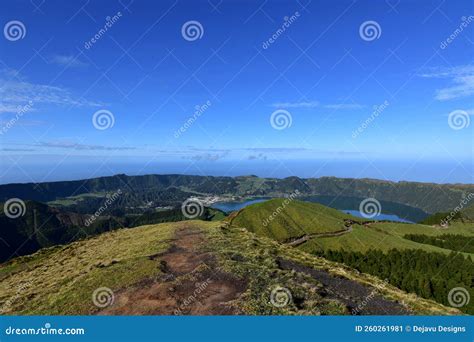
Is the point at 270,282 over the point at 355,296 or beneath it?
beneath

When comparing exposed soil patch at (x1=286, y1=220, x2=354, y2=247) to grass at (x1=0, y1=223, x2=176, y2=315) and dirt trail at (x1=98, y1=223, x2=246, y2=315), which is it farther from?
dirt trail at (x1=98, y1=223, x2=246, y2=315)

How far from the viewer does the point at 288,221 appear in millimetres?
173750

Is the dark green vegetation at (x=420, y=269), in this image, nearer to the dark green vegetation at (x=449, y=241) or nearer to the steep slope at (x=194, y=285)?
the dark green vegetation at (x=449, y=241)

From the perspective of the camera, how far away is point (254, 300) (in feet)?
80.7

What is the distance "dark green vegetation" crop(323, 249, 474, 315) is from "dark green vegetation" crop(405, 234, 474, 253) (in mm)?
29716

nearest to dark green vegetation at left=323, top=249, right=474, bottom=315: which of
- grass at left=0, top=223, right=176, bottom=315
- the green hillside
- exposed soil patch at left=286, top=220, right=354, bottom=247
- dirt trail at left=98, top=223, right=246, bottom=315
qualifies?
exposed soil patch at left=286, top=220, right=354, bottom=247

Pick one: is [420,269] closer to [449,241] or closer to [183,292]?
[449,241]

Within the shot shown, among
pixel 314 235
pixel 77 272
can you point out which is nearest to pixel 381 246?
pixel 314 235

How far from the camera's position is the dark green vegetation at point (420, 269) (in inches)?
3297

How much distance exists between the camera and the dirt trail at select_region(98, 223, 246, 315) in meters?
23.7

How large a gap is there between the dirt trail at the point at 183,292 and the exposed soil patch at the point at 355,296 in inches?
322

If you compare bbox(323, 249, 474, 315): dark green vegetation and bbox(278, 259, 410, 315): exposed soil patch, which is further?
bbox(323, 249, 474, 315): dark green vegetation

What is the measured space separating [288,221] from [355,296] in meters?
147

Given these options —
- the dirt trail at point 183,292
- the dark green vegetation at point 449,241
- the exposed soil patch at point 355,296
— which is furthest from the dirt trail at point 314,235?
the dirt trail at point 183,292
